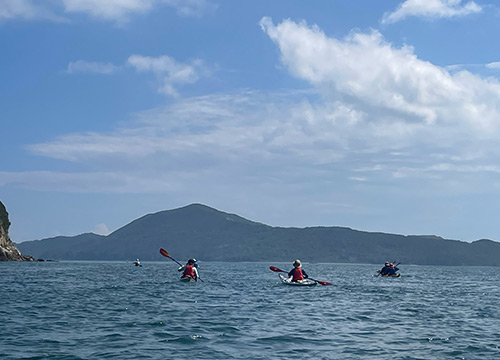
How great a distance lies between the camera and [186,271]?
173ft

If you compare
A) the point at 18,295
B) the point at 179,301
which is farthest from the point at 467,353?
the point at 18,295

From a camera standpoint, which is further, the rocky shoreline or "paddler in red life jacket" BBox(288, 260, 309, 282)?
the rocky shoreline

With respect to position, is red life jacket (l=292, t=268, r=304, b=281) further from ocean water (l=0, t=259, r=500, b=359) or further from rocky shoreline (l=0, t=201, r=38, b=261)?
rocky shoreline (l=0, t=201, r=38, b=261)

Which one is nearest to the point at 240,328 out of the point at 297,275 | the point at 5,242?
the point at 297,275

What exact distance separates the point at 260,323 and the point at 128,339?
688 cm

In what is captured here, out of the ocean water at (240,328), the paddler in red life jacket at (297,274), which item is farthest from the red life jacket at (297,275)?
the ocean water at (240,328)

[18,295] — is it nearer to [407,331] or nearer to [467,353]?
[407,331]

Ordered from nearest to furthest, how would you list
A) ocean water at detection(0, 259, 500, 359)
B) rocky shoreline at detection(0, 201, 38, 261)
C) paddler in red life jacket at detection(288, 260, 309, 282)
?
1. ocean water at detection(0, 259, 500, 359)
2. paddler in red life jacket at detection(288, 260, 309, 282)
3. rocky shoreline at detection(0, 201, 38, 261)

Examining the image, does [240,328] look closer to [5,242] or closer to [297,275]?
[297,275]

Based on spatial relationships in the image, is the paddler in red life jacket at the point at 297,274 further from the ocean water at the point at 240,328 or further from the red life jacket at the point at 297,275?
the ocean water at the point at 240,328

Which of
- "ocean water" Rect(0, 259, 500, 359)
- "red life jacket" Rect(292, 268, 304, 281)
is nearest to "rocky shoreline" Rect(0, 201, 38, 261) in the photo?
"red life jacket" Rect(292, 268, 304, 281)

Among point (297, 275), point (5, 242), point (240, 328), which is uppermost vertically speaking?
point (5, 242)

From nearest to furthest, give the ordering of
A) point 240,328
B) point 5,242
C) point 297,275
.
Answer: point 240,328, point 297,275, point 5,242

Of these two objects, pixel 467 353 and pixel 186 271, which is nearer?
pixel 467 353
